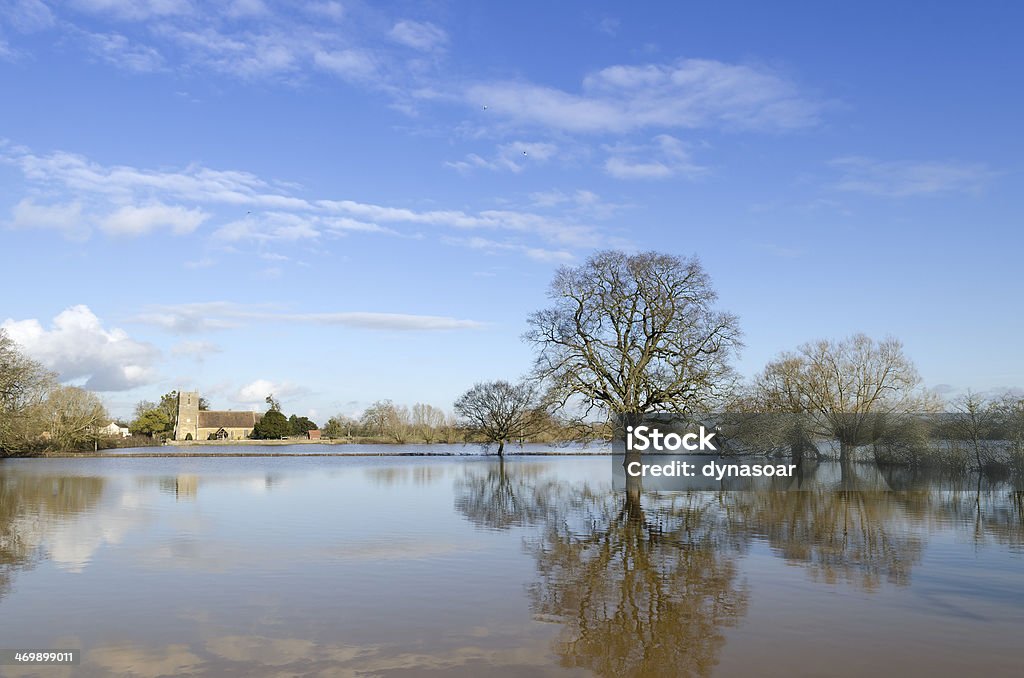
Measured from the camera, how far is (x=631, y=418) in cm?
3084

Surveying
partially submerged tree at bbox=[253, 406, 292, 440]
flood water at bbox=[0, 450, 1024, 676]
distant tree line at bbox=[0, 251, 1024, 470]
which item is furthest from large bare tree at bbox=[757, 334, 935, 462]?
partially submerged tree at bbox=[253, 406, 292, 440]

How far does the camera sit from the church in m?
131

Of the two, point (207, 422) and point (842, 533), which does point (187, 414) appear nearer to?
point (207, 422)

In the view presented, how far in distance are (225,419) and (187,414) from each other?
36.4 ft

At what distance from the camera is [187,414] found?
133 m

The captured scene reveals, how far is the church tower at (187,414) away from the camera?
5138 inches

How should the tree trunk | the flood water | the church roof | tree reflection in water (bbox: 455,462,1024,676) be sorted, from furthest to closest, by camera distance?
the church roof < the tree trunk < tree reflection in water (bbox: 455,462,1024,676) < the flood water

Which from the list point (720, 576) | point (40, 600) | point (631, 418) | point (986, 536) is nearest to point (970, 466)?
point (631, 418)

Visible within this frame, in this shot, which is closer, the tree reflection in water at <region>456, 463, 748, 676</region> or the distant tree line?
the tree reflection in water at <region>456, 463, 748, 676</region>

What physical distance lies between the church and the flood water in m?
117

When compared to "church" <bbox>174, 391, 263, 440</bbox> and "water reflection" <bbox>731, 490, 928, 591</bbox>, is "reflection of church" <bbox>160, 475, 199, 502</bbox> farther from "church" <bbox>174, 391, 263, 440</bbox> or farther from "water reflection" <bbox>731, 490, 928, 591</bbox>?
"church" <bbox>174, 391, 263, 440</bbox>

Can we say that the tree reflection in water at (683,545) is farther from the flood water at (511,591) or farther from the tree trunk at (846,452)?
the tree trunk at (846,452)

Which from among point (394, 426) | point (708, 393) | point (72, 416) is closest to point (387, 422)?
point (394, 426)

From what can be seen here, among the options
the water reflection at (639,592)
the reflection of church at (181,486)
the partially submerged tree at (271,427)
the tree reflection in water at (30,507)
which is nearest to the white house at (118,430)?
the partially submerged tree at (271,427)
